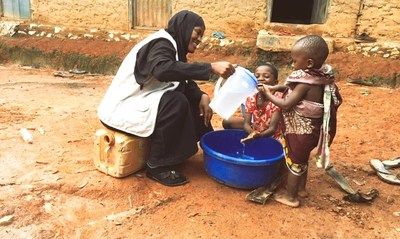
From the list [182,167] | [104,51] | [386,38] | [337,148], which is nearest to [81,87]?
[104,51]

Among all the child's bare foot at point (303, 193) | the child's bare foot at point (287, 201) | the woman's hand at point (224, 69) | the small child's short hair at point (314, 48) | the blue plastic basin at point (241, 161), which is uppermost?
the small child's short hair at point (314, 48)

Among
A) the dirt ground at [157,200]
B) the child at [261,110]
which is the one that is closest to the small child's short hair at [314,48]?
the child at [261,110]

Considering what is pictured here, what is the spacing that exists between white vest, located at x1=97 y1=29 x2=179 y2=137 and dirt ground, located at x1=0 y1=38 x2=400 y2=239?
0.39 m

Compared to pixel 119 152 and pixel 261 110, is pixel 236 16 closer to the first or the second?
pixel 261 110

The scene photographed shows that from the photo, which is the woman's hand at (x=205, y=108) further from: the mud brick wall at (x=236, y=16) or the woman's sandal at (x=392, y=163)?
the mud brick wall at (x=236, y=16)

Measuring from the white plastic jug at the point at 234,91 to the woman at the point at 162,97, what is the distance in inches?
2.6

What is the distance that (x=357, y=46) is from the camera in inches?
212

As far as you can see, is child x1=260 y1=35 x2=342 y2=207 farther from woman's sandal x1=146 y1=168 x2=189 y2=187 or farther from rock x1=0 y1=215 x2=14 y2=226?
rock x1=0 y1=215 x2=14 y2=226

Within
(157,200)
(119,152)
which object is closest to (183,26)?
(119,152)

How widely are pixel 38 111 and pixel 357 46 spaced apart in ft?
14.1

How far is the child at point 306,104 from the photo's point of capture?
6.89ft

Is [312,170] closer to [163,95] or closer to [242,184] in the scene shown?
[242,184]

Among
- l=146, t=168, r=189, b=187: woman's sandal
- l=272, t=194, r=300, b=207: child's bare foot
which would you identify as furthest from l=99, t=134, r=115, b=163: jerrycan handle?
l=272, t=194, r=300, b=207: child's bare foot

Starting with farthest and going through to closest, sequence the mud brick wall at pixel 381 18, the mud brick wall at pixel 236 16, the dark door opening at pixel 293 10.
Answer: the dark door opening at pixel 293 10
the mud brick wall at pixel 236 16
the mud brick wall at pixel 381 18
